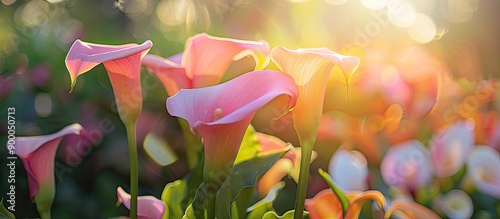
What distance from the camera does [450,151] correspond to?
38 centimetres

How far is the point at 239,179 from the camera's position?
1.01 feet

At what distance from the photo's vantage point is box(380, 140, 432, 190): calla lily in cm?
37

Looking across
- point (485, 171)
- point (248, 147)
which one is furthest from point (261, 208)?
point (485, 171)

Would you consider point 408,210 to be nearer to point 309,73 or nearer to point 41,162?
point 309,73

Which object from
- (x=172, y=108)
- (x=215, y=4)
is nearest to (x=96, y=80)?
(x=215, y=4)

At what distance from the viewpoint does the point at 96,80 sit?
50 centimetres

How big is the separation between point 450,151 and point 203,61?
6.6 inches

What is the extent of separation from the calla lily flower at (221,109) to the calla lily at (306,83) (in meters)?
0.01

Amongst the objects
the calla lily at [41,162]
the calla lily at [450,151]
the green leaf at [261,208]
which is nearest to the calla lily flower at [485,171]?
the calla lily at [450,151]

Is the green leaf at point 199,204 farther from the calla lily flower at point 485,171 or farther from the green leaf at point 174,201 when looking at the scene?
the calla lily flower at point 485,171

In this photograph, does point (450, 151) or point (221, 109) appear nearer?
point (221, 109)

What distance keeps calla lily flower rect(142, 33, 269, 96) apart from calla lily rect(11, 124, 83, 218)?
6 centimetres

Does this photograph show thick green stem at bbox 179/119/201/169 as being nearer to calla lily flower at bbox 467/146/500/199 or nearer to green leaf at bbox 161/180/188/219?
green leaf at bbox 161/180/188/219

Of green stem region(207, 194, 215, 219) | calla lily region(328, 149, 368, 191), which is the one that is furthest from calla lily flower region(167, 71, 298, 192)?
calla lily region(328, 149, 368, 191)
